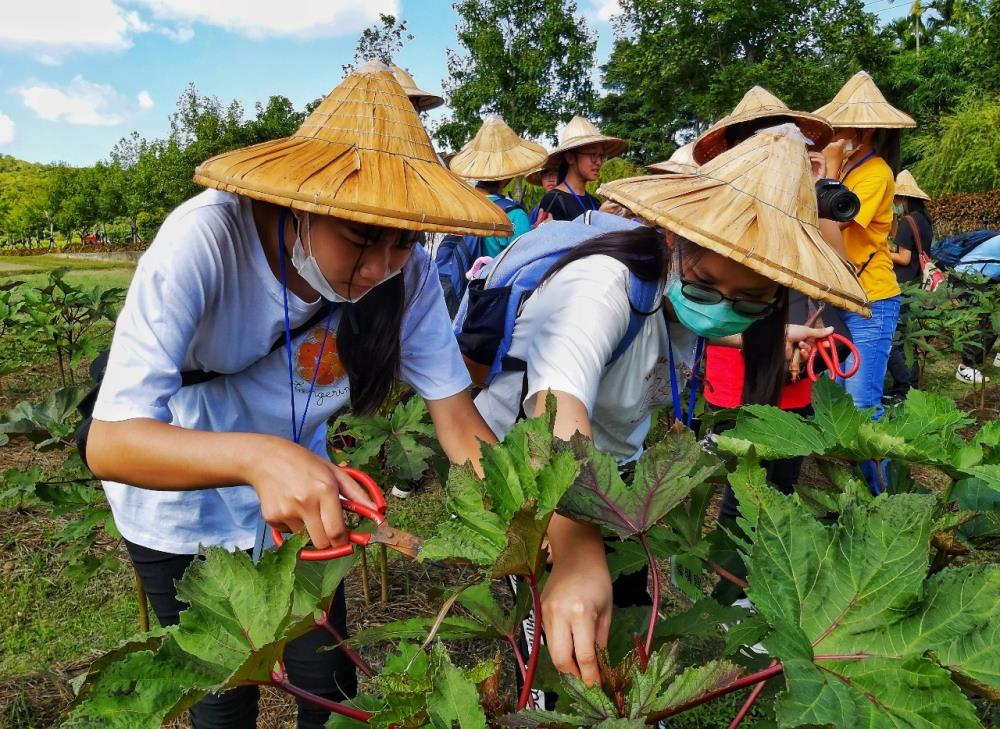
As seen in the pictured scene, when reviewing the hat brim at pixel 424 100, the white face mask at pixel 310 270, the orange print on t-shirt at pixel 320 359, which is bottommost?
the orange print on t-shirt at pixel 320 359

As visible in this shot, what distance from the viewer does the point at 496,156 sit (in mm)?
5035

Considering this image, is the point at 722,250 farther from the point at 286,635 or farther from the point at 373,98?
the point at 286,635

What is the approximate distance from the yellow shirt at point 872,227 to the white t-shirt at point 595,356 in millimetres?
1805

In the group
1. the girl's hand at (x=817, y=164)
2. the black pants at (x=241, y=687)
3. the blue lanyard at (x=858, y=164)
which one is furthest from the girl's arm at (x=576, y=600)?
the blue lanyard at (x=858, y=164)

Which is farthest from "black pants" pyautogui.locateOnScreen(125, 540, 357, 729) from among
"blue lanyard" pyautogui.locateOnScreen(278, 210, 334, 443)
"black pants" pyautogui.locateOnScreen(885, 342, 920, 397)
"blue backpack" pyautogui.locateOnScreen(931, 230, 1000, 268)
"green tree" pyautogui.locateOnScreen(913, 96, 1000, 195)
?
"green tree" pyautogui.locateOnScreen(913, 96, 1000, 195)

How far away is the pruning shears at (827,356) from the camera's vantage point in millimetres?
1855

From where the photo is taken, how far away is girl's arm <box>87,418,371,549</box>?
0.88 meters

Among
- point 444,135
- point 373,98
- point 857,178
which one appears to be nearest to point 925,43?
point 444,135

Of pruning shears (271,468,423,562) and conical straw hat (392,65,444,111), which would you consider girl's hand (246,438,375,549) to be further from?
conical straw hat (392,65,444,111)

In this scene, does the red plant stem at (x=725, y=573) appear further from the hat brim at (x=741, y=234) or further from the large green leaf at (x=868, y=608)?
the hat brim at (x=741, y=234)

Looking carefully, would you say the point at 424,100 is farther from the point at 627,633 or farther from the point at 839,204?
the point at 627,633

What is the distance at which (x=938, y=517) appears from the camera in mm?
869

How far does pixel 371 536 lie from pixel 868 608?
0.52m

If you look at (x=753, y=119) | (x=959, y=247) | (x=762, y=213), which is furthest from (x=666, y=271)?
(x=959, y=247)
